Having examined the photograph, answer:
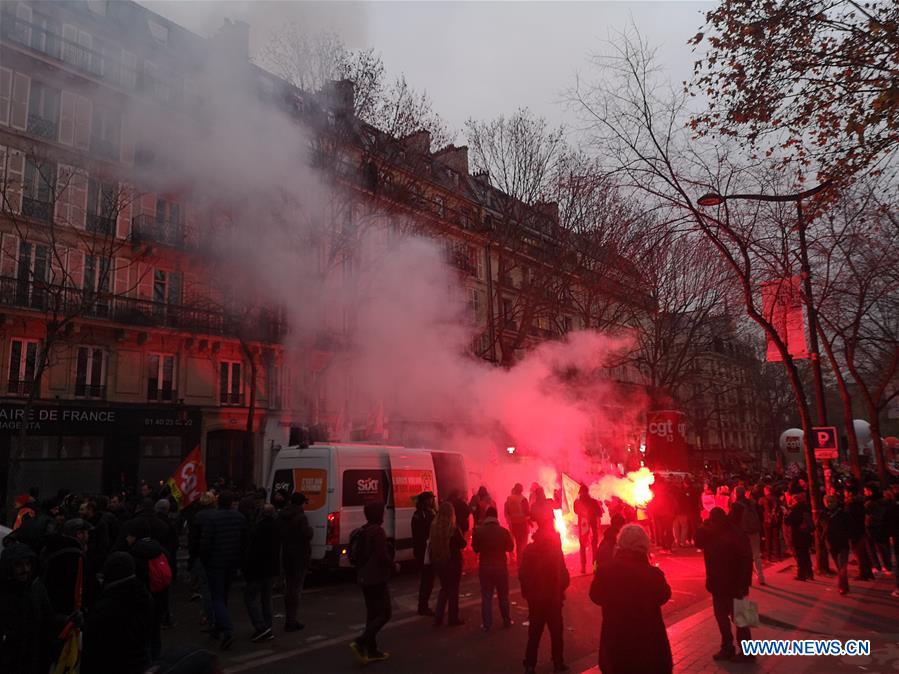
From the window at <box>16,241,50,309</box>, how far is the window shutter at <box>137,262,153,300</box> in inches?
97.3

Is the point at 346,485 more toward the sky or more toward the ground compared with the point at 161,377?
more toward the ground

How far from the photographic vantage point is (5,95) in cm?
1672

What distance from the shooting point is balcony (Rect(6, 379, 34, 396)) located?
1686 centimetres

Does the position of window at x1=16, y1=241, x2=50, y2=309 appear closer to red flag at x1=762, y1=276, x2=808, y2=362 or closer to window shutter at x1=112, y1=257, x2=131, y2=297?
window shutter at x1=112, y1=257, x2=131, y2=297

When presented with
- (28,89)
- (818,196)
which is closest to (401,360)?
(818,196)

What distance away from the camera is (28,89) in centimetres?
1723

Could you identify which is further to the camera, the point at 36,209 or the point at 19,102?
the point at 36,209

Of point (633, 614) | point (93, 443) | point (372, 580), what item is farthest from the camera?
point (93, 443)

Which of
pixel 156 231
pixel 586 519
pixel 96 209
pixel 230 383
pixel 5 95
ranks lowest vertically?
pixel 586 519

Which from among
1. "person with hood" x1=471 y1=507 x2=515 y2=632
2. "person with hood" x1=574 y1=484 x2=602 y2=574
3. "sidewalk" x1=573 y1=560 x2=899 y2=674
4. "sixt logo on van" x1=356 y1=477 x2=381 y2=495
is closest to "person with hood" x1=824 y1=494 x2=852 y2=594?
"sidewalk" x1=573 y1=560 x2=899 y2=674

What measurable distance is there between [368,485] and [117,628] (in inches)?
245

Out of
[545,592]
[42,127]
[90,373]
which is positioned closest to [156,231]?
[42,127]

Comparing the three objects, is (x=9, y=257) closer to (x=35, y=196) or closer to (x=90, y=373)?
(x=35, y=196)

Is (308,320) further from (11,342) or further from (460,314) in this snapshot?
(11,342)
